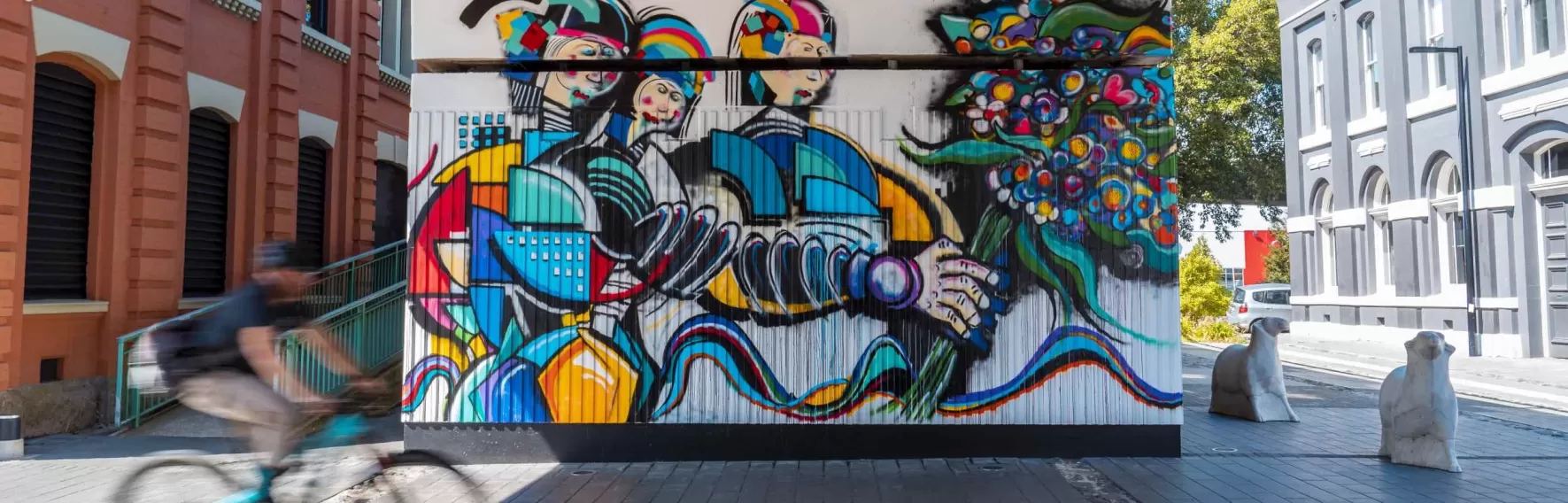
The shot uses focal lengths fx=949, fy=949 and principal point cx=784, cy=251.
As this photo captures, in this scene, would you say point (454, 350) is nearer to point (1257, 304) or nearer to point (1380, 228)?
point (1380, 228)

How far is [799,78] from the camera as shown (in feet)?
25.3

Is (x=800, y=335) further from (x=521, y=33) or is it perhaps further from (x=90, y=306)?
(x=90, y=306)

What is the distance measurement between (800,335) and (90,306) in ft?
24.2

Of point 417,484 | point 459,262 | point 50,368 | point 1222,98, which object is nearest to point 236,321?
point 417,484

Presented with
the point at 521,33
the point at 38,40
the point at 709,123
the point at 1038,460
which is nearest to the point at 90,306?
the point at 38,40

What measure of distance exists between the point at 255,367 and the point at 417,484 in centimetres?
185

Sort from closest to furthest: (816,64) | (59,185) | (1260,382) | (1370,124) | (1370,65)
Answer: (816,64) < (59,185) < (1260,382) < (1370,124) < (1370,65)

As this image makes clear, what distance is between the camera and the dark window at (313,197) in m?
13.2

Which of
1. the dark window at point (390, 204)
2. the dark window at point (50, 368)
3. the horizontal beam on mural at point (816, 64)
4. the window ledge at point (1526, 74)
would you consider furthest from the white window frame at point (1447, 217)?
the dark window at point (50, 368)

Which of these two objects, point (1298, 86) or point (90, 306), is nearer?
point (90, 306)

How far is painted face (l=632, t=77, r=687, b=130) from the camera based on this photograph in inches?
303

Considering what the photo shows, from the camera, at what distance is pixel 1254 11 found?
25312mm

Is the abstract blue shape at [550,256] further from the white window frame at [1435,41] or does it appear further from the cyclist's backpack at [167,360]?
the white window frame at [1435,41]

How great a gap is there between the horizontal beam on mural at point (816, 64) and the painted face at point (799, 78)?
0.06 m
